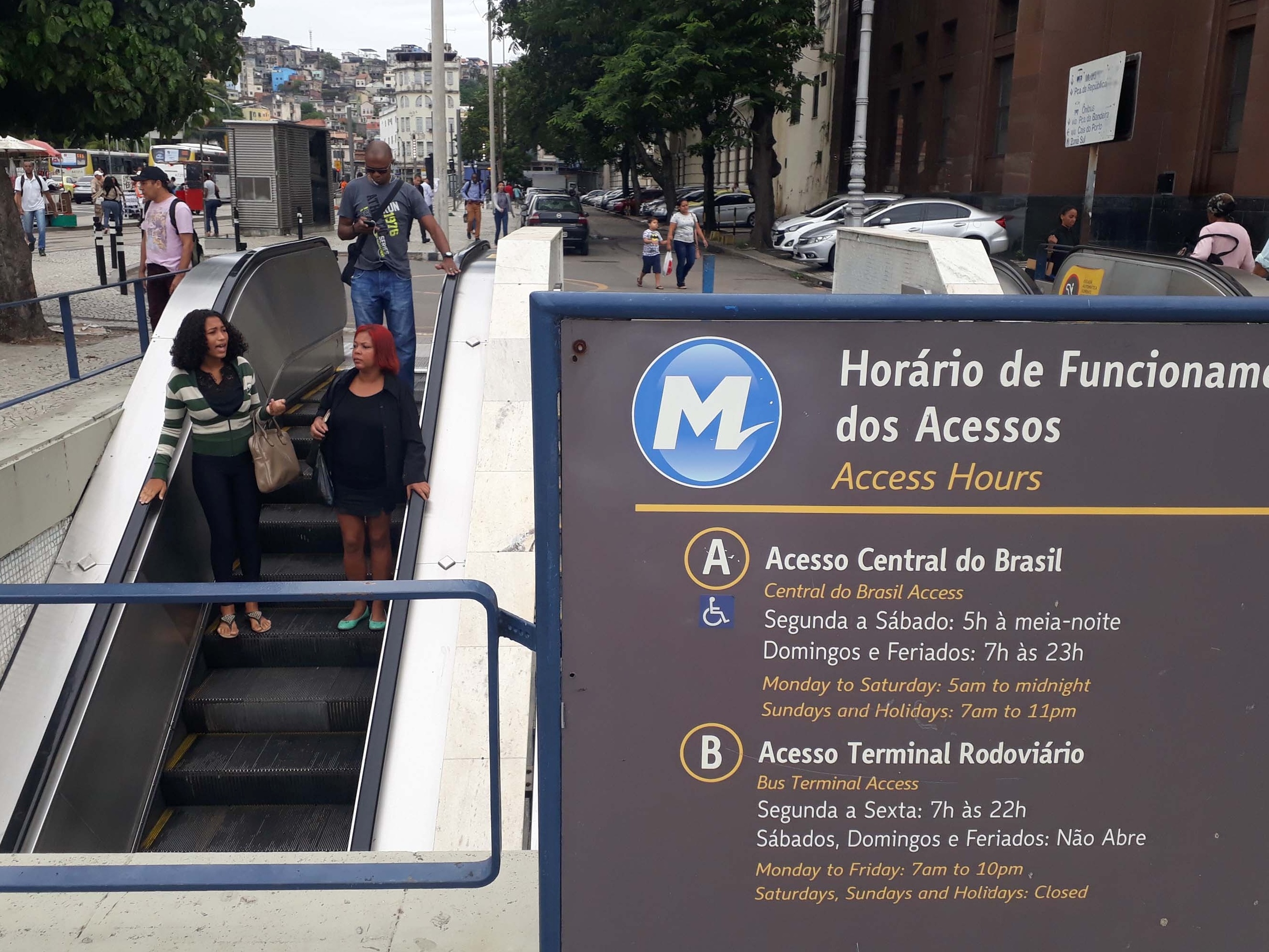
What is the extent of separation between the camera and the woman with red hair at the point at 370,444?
223 inches

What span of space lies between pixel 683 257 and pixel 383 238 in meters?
13.6

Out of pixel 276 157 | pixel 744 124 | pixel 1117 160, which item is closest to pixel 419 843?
pixel 1117 160

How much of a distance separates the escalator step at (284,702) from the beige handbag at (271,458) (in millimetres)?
1134

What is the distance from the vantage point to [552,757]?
2.09 m

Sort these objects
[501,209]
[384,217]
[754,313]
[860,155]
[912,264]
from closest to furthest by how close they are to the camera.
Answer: [754,313] < [384,217] < [912,264] < [860,155] < [501,209]

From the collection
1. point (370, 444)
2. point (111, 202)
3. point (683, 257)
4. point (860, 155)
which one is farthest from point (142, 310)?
point (111, 202)

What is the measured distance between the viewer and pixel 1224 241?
862 cm

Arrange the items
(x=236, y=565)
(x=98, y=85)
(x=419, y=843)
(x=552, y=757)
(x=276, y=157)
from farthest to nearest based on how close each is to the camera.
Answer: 1. (x=276, y=157)
2. (x=98, y=85)
3. (x=236, y=565)
4. (x=419, y=843)
5. (x=552, y=757)

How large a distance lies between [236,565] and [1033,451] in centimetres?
568

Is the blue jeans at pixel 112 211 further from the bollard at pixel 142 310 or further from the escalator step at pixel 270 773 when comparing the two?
the escalator step at pixel 270 773

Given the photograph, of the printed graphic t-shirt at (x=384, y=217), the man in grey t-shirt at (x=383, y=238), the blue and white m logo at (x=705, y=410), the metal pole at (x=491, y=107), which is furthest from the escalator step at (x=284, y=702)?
the metal pole at (x=491, y=107)

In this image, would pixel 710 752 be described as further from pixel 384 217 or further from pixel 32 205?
pixel 32 205

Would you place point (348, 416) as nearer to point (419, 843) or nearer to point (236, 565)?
point (236, 565)

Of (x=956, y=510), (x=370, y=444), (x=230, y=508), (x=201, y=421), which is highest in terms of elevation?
(x=956, y=510)
